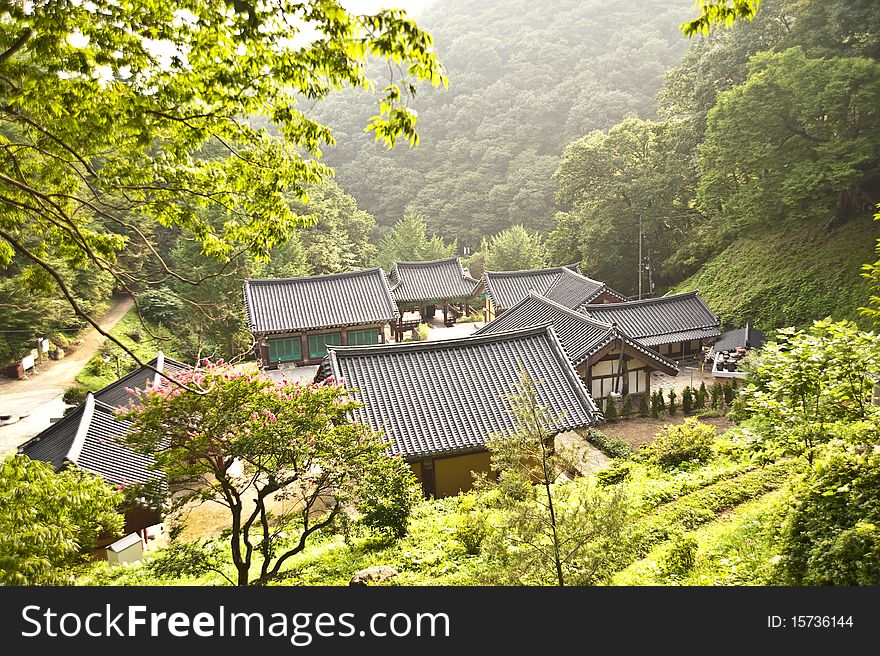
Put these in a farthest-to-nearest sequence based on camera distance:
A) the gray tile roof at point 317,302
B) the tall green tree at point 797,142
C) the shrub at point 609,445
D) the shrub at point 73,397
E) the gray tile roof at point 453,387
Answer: the gray tile roof at point 317,302, the tall green tree at point 797,142, the shrub at point 73,397, the shrub at point 609,445, the gray tile roof at point 453,387

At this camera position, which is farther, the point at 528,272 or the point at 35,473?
the point at 528,272

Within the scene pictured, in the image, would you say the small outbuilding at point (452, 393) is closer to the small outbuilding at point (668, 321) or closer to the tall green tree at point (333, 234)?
the small outbuilding at point (668, 321)

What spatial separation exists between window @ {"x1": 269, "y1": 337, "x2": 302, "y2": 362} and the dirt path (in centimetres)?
951

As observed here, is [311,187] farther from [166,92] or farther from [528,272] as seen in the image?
[166,92]

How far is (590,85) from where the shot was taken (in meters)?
73.8

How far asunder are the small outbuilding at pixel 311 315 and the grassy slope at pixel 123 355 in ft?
16.0

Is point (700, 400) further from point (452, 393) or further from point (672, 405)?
point (452, 393)

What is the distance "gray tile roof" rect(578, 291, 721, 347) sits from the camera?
28297 mm

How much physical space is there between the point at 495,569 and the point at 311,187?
5091cm

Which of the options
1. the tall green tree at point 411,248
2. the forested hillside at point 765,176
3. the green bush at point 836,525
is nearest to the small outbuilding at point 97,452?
the green bush at point 836,525

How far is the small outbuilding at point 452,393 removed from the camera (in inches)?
562

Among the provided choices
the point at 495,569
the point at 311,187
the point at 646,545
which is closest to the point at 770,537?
the point at 646,545

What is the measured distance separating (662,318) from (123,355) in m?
27.8

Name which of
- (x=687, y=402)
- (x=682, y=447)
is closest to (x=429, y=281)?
(x=687, y=402)
